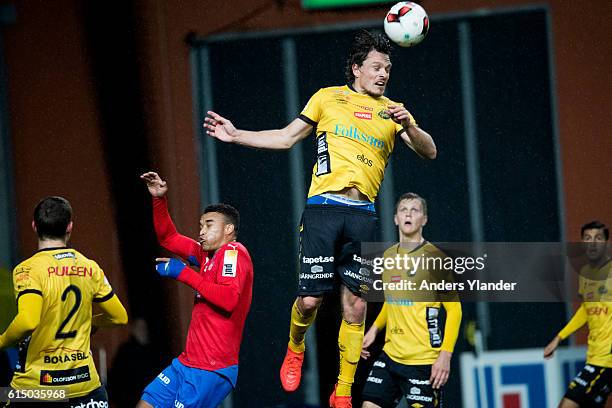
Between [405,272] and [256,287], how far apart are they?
1772mm

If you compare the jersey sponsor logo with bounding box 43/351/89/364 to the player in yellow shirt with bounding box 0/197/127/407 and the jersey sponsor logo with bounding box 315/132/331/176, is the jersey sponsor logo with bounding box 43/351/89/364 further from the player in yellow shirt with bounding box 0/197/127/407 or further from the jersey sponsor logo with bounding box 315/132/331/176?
the jersey sponsor logo with bounding box 315/132/331/176

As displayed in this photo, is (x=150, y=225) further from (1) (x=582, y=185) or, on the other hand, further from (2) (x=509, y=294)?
(1) (x=582, y=185)

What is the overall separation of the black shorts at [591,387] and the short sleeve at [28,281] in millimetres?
4369

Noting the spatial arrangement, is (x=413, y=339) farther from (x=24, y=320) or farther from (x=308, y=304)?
(x=24, y=320)

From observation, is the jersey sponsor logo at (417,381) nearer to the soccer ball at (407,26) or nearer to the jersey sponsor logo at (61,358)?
the soccer ball at (407,26)

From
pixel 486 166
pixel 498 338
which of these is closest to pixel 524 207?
pixel 486 166

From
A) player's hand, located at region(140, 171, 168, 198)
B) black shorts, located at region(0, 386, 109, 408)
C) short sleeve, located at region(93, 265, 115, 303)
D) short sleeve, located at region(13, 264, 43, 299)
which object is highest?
player's hand, located at region(140, 171, 168, 198)

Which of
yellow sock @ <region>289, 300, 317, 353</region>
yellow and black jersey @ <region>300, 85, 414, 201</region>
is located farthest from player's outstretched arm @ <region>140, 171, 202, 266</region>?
yellow and black jersey @ <region>300, 85, 414, 201</region>

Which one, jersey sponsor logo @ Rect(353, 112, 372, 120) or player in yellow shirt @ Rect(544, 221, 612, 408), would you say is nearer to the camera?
jersey sponsor logo @ Rect(353, 112, 372, 120)

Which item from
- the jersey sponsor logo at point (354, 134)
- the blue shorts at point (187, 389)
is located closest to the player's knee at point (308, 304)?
the blue shorts at point (187, 389)

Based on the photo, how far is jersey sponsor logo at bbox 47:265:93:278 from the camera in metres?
4.64

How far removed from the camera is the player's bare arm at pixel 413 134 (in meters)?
5.04

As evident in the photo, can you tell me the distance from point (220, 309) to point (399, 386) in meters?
1.80

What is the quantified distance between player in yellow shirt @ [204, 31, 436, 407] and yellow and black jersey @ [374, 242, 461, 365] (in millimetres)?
1113
